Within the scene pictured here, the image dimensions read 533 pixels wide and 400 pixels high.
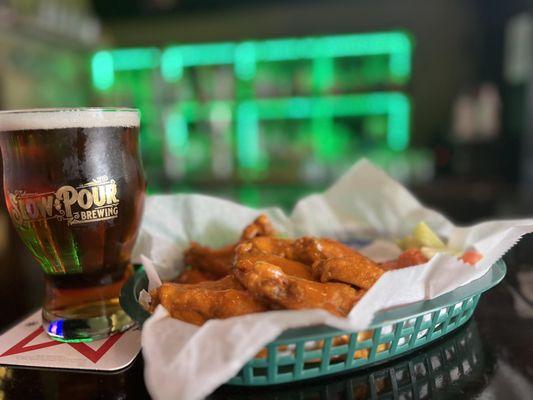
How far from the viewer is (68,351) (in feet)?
1.73

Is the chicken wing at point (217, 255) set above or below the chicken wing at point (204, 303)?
below

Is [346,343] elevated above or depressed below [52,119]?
below

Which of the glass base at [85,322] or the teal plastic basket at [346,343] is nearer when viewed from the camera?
the teal plastic basket at [346,343]

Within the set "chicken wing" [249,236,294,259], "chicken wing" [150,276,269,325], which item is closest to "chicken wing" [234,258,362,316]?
"chicken wing" [150,276,269,325]

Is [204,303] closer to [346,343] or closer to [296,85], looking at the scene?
[346,343]

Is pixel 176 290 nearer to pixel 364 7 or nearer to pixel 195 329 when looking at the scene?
pixel 195 329

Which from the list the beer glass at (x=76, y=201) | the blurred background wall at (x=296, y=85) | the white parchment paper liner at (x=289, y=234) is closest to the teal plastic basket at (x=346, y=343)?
the white parchment paper liner at (x=289, y=234)

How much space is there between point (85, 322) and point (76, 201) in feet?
0.49

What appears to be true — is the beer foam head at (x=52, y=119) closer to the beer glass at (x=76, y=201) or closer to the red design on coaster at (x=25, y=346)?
the beer glass at (x=76, y=201)

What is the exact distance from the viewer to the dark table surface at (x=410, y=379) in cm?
42

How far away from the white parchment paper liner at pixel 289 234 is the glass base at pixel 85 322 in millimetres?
79

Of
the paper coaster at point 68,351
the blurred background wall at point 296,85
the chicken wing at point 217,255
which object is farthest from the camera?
the blurred background wall at point 296,85

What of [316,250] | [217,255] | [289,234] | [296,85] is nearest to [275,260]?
[316,250]

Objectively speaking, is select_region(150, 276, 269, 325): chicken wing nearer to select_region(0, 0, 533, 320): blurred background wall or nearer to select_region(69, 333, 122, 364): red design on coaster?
select_region(69, 333, 122, 364): red design on coaster
